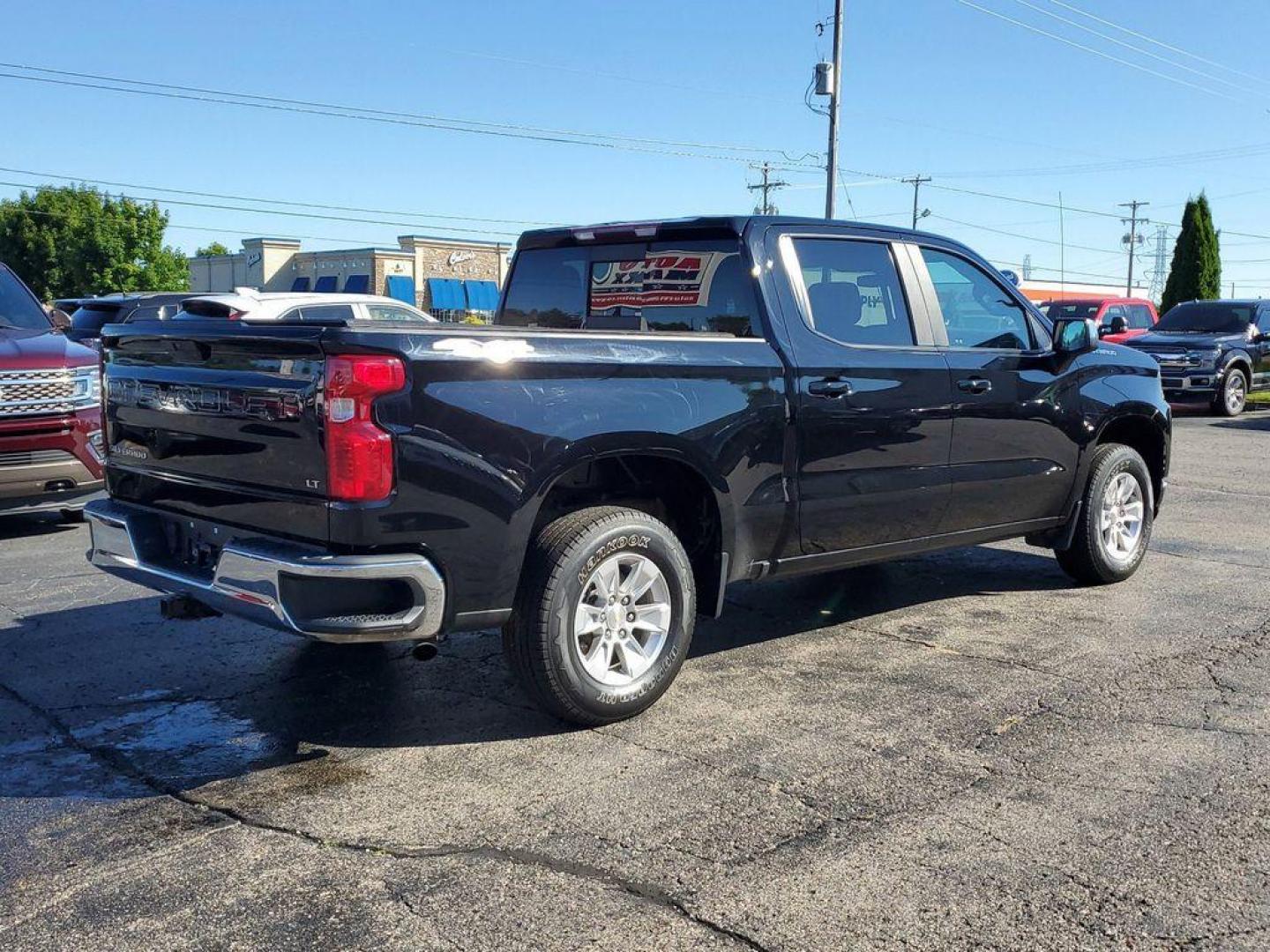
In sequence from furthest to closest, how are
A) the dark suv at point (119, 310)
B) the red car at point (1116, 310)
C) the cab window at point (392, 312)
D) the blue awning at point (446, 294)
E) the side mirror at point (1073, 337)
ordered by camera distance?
the blue awning at point (446, 294) → the red car at point (1116, 310) → the dark suv at point (119, 310) → the cab window at point (392, 312) → the side mirror at point (1073, 337)

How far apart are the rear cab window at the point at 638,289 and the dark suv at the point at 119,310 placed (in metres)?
11.0

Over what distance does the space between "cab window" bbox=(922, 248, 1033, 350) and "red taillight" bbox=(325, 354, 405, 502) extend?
3.06m

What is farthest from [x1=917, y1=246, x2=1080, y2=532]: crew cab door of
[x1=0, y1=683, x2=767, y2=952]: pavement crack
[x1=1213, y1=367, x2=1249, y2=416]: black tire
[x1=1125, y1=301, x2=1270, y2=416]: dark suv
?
[x1=1213, y1=367, x2=1249, y2=416]: black tire

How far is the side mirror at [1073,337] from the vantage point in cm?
630

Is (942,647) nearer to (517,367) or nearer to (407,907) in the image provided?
(517,367)

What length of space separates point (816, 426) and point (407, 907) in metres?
2.74

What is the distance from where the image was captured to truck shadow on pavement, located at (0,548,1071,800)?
4.20m

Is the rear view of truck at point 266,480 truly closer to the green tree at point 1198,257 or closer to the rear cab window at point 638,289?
the rear cab window at point 638,289

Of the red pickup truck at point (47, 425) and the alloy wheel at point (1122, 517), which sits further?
the red pickup truck at point (47, 425)

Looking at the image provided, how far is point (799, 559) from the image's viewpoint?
5273mm

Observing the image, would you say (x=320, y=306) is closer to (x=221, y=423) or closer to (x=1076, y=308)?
(x=221, y=423)

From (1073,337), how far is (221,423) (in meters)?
4.22

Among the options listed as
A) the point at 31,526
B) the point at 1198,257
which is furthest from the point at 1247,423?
the point at 1198,257

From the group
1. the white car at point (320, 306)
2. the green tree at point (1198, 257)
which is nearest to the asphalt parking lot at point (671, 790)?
the white car at point (320, 306)
